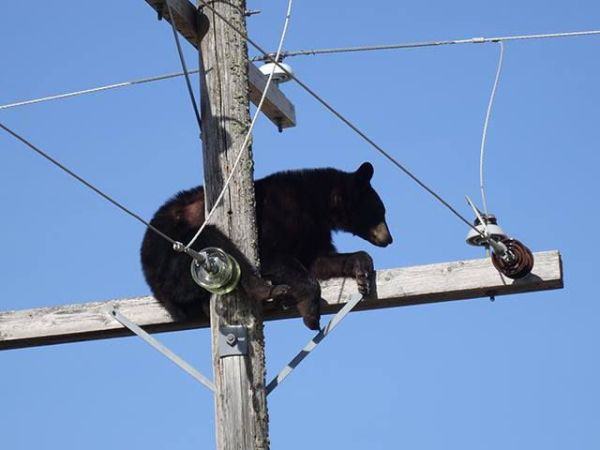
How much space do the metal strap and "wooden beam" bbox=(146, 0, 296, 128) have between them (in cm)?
161

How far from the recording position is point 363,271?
22.8 feet

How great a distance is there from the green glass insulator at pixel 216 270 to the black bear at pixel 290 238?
0.20 metres

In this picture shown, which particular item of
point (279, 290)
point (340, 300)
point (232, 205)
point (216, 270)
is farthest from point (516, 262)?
point (216, 270)

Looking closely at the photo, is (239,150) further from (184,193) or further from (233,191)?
(184,193)

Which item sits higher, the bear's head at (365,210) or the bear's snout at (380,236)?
the bear's head at (365,210)

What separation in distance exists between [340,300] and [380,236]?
Answer: 8.60ft

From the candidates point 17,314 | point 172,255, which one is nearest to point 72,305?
point 17,314

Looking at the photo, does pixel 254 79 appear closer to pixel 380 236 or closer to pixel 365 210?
pixel 365 210

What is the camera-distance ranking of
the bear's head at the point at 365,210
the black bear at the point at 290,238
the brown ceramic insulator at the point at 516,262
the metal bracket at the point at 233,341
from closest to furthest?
the metal bracket at the point at 233,341 → the brown ceramic insulator at the point at 516,262 → the black bear at the point at 290,238 → the bear's head at the point at 365,210

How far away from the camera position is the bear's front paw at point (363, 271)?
6801 millimetres

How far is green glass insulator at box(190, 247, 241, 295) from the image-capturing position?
234 inches

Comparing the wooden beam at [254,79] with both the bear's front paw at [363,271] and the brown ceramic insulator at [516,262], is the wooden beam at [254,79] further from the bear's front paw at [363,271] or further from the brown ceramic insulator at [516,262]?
the brown ceramic insulator at [516,262]

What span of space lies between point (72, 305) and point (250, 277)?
136cm

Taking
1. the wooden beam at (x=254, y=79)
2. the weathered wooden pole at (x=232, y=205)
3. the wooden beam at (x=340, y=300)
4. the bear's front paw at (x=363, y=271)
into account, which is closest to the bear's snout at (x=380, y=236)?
the wooden beam at (x=254, y=79)
